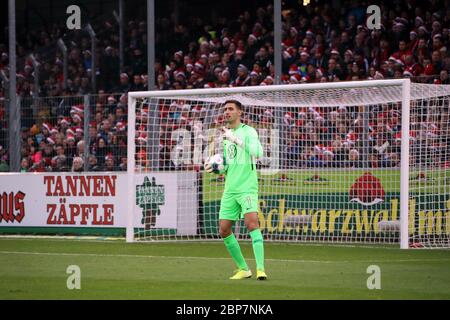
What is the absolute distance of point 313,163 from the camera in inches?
674

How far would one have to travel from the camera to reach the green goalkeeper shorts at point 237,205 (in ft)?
35.9

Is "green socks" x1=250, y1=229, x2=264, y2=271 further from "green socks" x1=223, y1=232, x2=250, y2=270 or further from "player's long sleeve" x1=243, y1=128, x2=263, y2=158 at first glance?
"player's long sleeve" x1=243, y1=128, x2=263, y2=158

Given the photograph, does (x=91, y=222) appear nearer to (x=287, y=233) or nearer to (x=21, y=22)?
(x=287, y=233)

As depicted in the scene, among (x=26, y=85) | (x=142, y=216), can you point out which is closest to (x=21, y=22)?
(x=26, y=85)

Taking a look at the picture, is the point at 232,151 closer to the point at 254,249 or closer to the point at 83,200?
the point at 254,249

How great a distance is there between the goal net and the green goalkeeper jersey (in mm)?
4424

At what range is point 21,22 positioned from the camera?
34875 mm

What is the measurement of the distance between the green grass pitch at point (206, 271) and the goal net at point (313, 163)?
0.89 metres

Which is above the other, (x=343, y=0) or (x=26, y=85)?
(x=343, y=0)

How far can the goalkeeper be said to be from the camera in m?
11.0

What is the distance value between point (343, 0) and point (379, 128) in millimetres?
9488

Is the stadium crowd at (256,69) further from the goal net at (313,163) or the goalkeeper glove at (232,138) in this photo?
the goalkeeper glove at (232,138)

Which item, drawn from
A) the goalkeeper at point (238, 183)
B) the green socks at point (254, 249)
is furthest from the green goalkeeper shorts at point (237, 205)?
the green socks at point (254, 249)

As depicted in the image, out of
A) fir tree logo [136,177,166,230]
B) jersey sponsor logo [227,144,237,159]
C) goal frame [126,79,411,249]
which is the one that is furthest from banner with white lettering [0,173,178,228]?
jersey sponsor logo [227,144,237,159]
